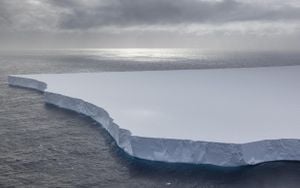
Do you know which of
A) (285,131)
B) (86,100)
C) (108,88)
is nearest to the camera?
(285,131)

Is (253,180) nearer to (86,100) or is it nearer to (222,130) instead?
(222,130)

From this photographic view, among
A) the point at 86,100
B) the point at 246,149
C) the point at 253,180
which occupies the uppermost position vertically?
the point at 86,100

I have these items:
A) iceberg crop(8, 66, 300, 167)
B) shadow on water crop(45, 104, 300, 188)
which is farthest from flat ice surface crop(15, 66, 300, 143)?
shadow on water crop(45, 104, 300, 188)

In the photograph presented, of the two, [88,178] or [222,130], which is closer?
[88,178]

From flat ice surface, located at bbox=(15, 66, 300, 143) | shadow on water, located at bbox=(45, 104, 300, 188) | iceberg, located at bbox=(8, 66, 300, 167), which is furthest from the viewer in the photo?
flat ice surface, located at bbox=(15, 66, 300, 143)

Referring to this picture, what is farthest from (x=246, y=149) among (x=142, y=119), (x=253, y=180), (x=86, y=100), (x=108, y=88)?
(x=108, y=88)

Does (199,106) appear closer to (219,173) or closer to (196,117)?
(196,117)

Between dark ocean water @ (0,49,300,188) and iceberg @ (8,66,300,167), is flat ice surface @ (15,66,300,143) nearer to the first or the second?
iceberg @ (8,66,300,167)
